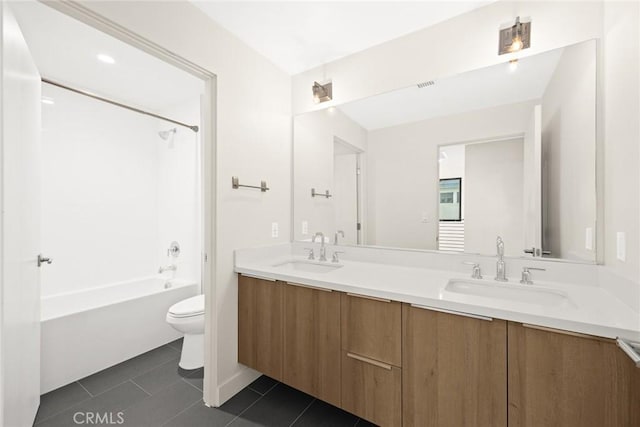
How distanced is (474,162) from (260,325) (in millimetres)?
1695

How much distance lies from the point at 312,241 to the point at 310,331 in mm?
849

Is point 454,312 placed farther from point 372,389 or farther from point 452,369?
point 372,389

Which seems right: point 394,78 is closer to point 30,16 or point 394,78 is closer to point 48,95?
point 30,16

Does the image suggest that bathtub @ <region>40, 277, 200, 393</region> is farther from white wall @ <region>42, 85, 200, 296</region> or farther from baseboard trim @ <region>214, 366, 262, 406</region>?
baseboard trim @ <region>214, 366, 262, 406</region>

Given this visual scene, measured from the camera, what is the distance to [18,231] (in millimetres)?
1155

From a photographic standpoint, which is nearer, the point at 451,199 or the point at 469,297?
the point at 469,297

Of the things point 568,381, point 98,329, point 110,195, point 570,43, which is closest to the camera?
point 568,381

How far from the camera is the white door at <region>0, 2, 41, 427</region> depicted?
3.27 feet

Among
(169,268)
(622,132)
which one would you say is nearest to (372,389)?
(622,132)

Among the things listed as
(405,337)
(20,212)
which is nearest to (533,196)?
(405,337)

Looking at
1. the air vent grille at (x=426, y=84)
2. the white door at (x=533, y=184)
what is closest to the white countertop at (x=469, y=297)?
the white door at (x=533, y=184)

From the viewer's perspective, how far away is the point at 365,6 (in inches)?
59.4

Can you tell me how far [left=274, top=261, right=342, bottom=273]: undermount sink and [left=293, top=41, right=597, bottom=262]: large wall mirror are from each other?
28cm

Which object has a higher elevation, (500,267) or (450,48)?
(450,48)
